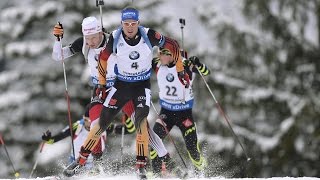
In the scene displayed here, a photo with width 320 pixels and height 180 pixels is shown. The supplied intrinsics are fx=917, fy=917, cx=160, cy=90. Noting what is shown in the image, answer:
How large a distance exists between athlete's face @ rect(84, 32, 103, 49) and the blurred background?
13.0 m

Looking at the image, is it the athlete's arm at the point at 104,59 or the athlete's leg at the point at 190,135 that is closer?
the athlete's arm at the point at 104,59

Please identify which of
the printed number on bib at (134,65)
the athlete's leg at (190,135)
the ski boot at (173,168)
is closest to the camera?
the printed number on bib at (134,65)

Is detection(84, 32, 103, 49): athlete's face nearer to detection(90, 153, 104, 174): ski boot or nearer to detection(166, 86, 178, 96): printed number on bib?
detection(166, 86, 178, 96): printed number on bib

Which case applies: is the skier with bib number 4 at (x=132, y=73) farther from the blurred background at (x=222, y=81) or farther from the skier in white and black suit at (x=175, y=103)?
the blurred background at (x=222, y=81)

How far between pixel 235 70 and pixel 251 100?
1.09m

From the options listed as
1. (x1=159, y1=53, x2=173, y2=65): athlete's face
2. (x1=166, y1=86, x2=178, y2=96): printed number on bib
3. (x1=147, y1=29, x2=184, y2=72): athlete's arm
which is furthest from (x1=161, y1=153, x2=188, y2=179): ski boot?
(x1=147, y1=29, x2=184, y2=72): athlete's arm

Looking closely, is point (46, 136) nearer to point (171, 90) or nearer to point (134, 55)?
point (171, 90)

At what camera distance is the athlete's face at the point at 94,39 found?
1135 cm

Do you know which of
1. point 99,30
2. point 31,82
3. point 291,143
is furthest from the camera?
point 31,82

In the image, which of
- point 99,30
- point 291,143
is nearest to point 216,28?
point 291,143

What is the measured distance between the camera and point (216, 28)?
28094 millimetres

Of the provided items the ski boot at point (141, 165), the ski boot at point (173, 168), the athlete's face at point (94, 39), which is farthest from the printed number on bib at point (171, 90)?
the ski boot at point (141, 165)

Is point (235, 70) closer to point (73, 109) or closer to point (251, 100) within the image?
point (251, 100)

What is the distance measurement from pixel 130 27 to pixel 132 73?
23.0 inches
